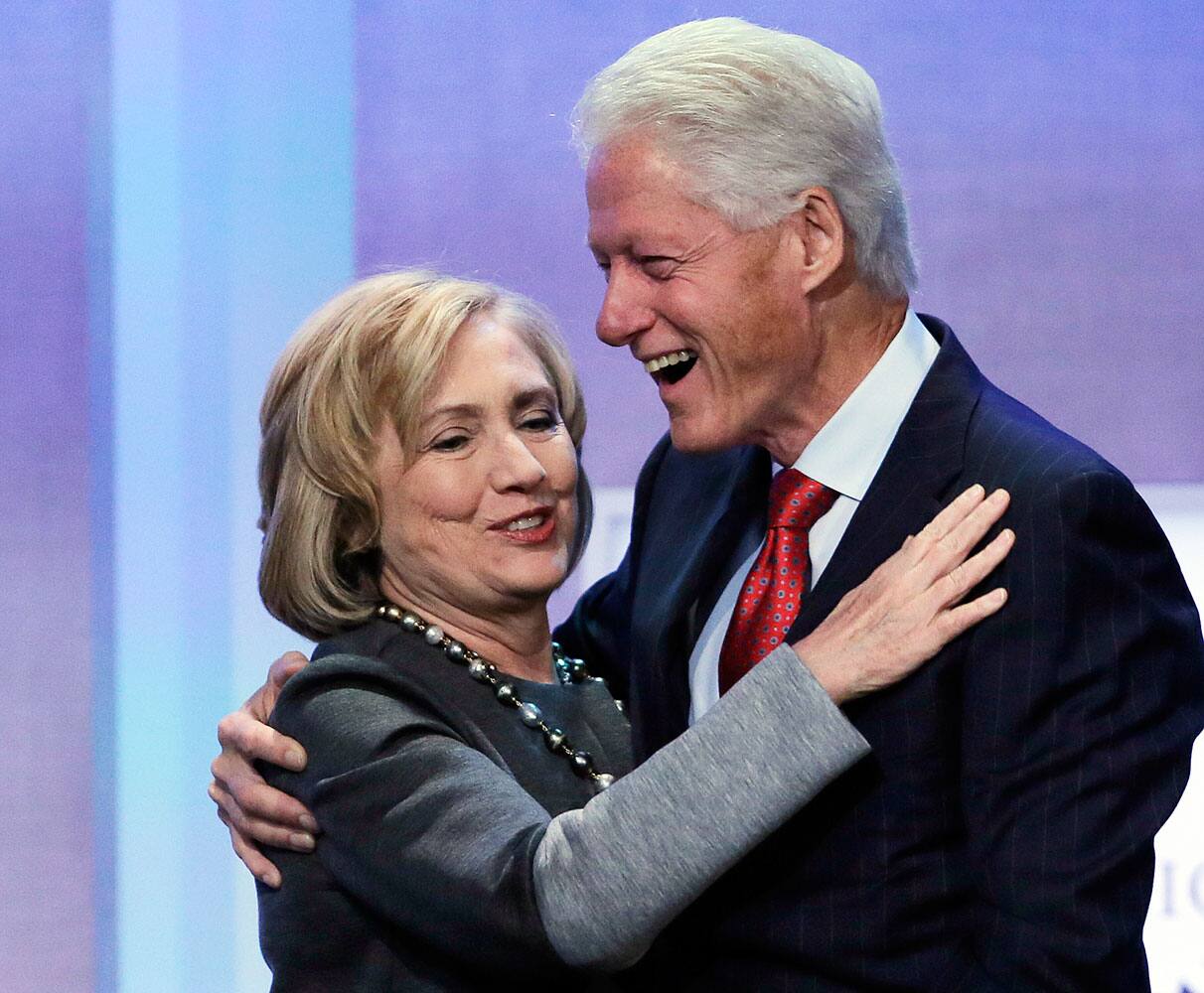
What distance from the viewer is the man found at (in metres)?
1.50

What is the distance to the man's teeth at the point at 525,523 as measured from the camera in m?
1.99

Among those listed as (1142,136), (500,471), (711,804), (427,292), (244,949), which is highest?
(1142,136)

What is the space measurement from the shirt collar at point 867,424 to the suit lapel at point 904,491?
66mm

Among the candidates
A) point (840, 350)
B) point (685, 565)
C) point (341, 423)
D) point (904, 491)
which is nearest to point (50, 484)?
point (341, 423)

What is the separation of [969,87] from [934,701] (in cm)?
180

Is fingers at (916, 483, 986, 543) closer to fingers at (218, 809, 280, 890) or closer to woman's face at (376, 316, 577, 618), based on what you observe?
woman's face at (376, 316, 577, 618)

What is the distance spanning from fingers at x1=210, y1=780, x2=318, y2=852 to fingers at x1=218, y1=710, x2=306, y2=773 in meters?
0.04

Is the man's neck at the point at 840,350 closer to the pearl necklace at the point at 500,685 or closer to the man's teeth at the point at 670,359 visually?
the man's teeth at the point at 670,359

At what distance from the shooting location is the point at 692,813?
5.16 feet

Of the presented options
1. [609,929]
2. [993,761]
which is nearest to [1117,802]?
[993,761]

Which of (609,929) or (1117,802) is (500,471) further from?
(1117,802)

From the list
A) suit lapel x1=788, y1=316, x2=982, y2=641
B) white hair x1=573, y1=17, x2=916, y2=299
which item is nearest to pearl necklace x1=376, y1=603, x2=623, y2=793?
suit lapel x1=788, y1=316, x2=982, y2=641

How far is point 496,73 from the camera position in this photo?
3.08 metres

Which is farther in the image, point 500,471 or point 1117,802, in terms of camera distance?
point 500,471
